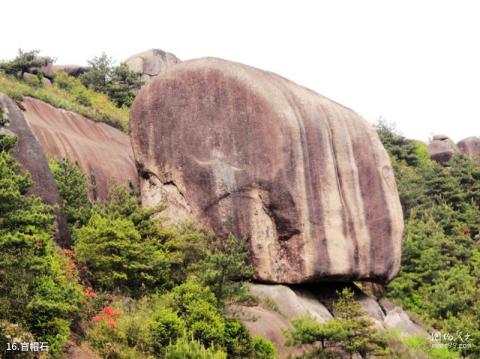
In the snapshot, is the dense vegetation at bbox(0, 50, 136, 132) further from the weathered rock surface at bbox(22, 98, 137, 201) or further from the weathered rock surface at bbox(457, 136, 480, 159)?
the weathered rock surface at bbox(457, 136, 480, 159)

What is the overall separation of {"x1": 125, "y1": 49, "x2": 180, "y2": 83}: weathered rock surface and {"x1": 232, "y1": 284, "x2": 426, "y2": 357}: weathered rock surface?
26.2 metres

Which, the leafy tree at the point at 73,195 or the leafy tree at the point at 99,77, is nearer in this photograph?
the leafy tree at the point at 73,195

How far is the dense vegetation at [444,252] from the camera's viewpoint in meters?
22.1

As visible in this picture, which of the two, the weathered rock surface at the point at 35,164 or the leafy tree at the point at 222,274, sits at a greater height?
the weathered rock surface at the point at 35,164

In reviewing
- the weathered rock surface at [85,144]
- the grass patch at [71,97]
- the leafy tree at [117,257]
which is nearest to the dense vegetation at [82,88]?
the grass patch at [71,97]

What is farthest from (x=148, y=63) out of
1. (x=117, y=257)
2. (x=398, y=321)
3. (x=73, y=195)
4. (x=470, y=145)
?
(x=117, y=257)

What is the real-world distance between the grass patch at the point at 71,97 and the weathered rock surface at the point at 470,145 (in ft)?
90.0

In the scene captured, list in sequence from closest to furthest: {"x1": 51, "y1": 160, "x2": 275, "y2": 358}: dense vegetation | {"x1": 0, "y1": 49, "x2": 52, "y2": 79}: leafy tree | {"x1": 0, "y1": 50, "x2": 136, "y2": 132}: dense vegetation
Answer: {"x1": 51, "y1": 160, "x2": 275, "y2": 358}: dense vegetation < {"x1": 0, "y1": 50, "x2": 136, "y2": 132}: dense vegetation < {"x1": 0, "y1": 49, "x2": 52, "y2": 79}: leafy tree

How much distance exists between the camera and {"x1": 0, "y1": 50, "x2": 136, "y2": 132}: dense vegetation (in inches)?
1016

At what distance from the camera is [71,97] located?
107 ft

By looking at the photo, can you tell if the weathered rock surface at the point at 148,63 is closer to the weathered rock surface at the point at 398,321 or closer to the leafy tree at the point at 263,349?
the weathered rock surface at the point at 398,321

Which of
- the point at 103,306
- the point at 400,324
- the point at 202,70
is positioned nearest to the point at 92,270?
the point at 103,306

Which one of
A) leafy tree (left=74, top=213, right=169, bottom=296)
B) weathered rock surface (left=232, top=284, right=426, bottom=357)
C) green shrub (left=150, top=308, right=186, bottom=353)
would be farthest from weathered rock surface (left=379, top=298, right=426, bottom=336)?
green shrub (left=150, top=308, right=186, bottom=353)

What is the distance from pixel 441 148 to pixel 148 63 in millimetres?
22207
